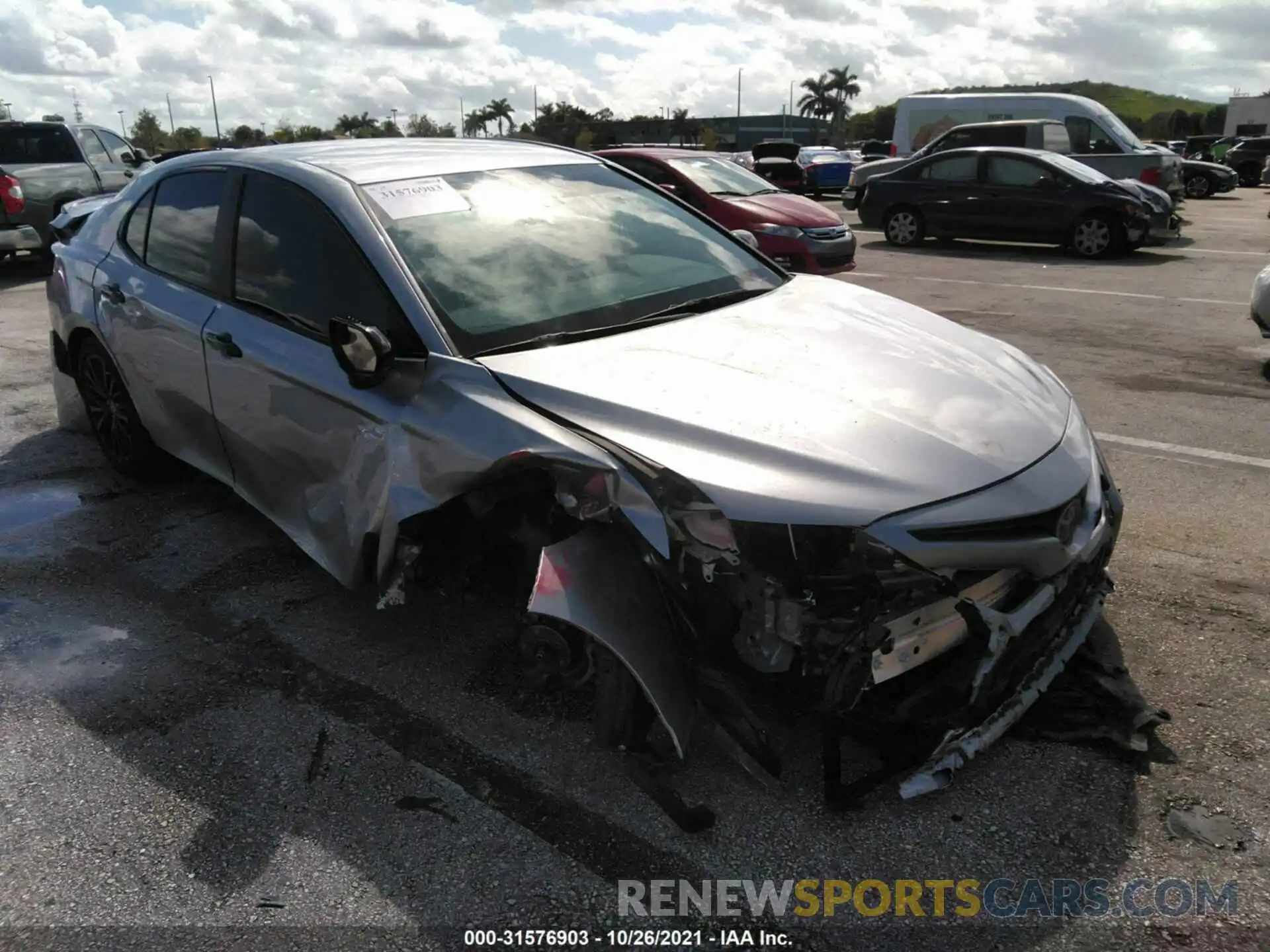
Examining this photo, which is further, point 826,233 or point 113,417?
point 826,233

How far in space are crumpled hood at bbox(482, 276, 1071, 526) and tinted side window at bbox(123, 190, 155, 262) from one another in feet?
8.09

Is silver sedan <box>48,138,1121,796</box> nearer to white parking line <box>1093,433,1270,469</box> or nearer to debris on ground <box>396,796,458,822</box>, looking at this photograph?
debris on ground <box>396,796,458,822</box>

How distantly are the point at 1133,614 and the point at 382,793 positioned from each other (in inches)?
102

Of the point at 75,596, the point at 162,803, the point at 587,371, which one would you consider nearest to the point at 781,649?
the point at 587,371

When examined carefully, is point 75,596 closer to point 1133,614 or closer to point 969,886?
point 969,886

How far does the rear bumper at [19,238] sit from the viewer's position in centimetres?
1162

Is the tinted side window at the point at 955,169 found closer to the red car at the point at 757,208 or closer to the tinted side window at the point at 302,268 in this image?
the red car at the point at 757,208

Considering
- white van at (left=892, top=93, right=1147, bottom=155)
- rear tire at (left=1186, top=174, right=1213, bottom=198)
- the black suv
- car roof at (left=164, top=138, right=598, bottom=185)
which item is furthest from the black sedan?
the black suv

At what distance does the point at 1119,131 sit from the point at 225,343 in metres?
16.8

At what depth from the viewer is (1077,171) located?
13.1 metres

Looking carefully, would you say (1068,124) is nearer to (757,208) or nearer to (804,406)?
(757,208)

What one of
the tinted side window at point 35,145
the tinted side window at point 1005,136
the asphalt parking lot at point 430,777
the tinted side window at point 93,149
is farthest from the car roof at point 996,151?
the tinted side window at point 35,145

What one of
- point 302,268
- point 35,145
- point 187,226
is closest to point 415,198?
point 302,268

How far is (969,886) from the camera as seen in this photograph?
229 cm
